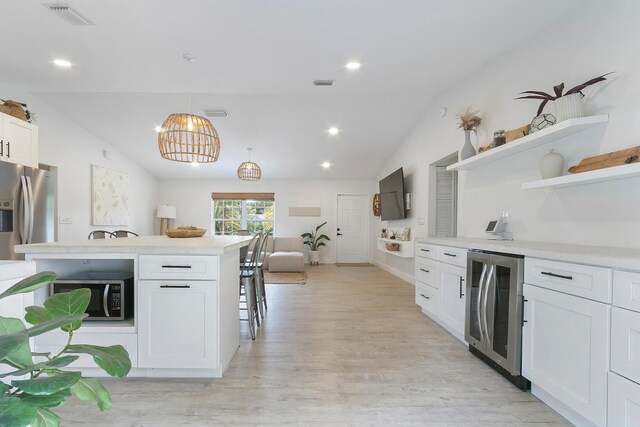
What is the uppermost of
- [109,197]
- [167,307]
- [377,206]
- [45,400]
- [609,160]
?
[609,160]

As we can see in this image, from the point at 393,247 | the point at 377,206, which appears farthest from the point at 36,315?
the point at 377,206

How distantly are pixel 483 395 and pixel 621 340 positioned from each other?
2.88 ft

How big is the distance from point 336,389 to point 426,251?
190 cm

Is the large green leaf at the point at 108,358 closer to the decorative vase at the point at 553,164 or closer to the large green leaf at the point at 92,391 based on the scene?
the large green leaf at the point at 92,391

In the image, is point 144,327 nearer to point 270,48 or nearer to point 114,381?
point 114,381

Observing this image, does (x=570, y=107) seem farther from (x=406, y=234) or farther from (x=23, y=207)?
(x=23, y=207)

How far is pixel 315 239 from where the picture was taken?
27.1ft

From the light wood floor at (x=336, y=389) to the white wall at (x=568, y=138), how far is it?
4.03 feet

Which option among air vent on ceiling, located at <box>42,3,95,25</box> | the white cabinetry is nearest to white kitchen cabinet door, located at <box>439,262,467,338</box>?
air vent on ceiling, located at <box>42,3,95,25</box>

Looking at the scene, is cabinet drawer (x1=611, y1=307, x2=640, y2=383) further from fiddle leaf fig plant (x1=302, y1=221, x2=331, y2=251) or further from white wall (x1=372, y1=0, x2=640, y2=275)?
fiddle leaf fig plant (x1=302, y1=221, x2=331, y2=251)

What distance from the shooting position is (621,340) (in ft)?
4.66

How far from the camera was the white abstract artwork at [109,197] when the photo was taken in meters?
5.76

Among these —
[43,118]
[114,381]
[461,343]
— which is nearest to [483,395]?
[461,343]

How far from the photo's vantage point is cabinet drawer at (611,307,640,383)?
136cm
